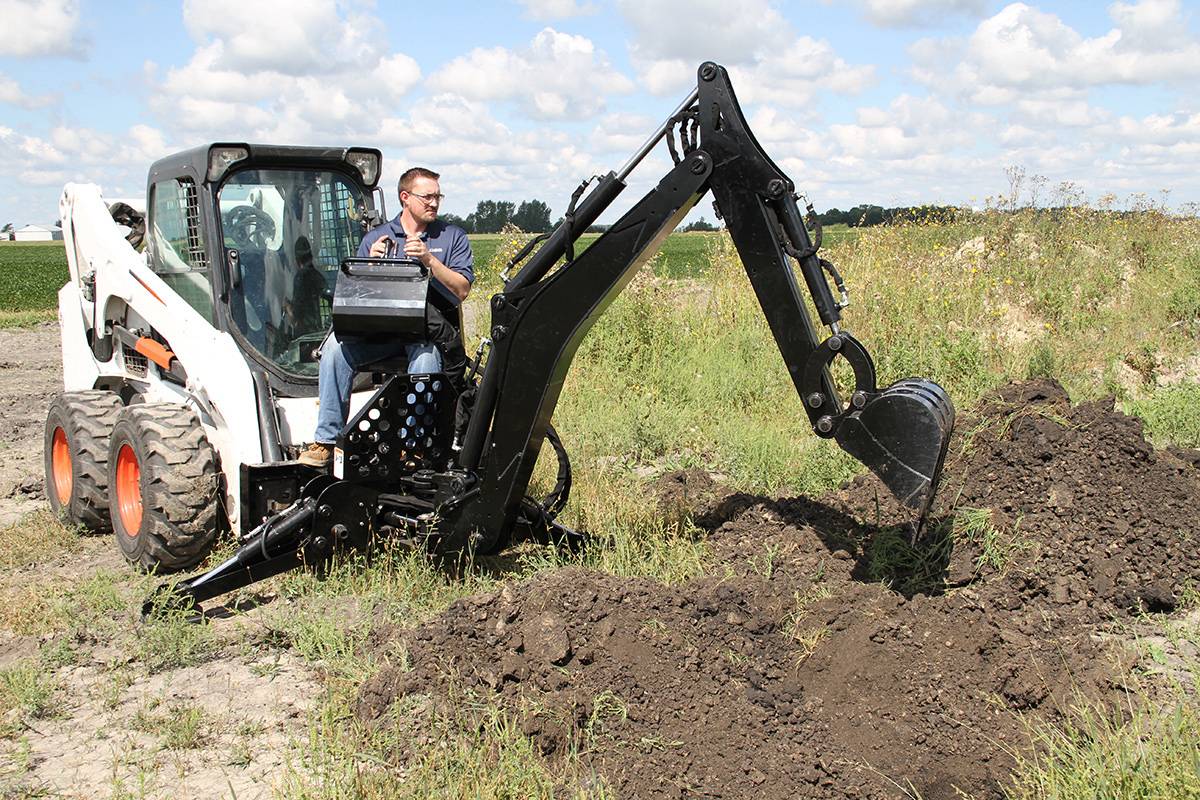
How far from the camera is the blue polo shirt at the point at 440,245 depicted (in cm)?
591

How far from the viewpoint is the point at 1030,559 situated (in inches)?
208

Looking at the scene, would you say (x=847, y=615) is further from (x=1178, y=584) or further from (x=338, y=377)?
(x=338, y=377)

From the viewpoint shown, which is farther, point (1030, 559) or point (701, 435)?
point (701, 435)

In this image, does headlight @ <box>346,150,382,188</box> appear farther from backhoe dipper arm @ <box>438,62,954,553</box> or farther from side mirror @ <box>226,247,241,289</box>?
backhoe dipper arm @ <box>438,62,954,553</box>

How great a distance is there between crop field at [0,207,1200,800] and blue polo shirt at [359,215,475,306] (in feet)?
5.29

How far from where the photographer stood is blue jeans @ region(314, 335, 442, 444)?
18.1ft

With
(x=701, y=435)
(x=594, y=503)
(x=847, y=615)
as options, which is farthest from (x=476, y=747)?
(x=701, y=435)

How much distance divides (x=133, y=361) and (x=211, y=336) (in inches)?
68.0

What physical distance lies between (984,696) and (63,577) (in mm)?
5140

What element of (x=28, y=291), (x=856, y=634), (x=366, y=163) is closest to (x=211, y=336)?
(x=366, y=163)

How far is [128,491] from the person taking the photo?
6.36 m

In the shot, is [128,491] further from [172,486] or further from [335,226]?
[335,226]

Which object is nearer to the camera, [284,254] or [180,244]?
[284,254]

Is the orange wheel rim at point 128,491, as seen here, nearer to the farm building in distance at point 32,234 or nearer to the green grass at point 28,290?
the green grass at point 28,290
